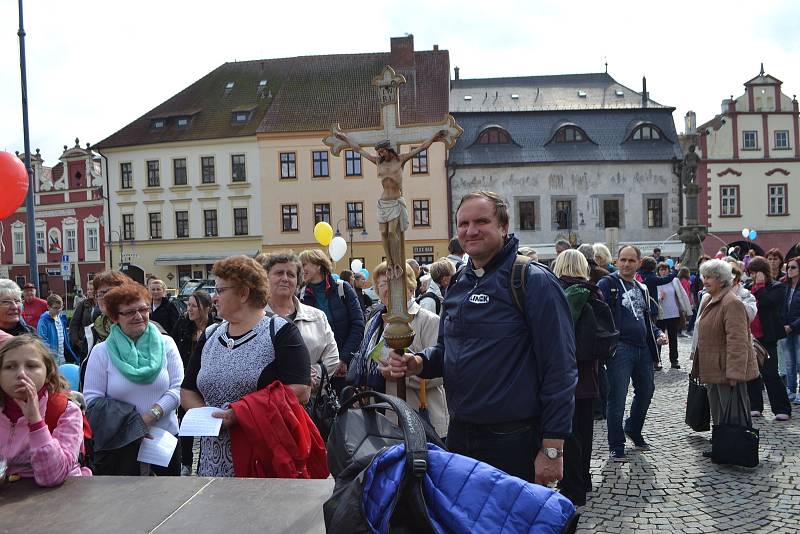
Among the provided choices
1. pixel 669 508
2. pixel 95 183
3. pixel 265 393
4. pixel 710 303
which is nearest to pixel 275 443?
pixel 265 393

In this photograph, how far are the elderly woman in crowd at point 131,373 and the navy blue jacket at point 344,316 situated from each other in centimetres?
199

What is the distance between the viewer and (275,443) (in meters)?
3.11

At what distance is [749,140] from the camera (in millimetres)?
36938

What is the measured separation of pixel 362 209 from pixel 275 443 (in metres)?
33.1

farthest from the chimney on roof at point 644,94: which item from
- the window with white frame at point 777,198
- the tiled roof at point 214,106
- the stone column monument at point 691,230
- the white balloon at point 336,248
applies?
the white balloon at point 336,248

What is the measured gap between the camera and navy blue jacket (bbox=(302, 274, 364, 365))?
6.01 metres

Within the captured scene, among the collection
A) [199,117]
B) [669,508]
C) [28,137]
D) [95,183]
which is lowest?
[669,508]

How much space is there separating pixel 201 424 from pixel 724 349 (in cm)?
475

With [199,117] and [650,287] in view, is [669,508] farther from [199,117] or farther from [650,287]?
[199,117]

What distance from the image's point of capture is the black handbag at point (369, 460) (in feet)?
6.00

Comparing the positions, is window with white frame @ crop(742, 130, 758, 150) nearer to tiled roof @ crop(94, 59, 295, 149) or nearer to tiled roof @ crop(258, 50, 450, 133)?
tiled roof @ crop(258, 50, 450, 133)

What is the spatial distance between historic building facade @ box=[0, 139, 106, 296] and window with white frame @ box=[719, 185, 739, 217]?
35.8 m

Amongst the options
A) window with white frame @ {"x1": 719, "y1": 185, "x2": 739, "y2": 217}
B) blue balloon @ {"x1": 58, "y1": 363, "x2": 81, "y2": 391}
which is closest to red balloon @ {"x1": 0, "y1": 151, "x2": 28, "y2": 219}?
blue balloon @ {"x1": 58, "y1": 363, "x2": 81, "y2": 391}

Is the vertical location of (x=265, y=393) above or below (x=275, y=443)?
above
